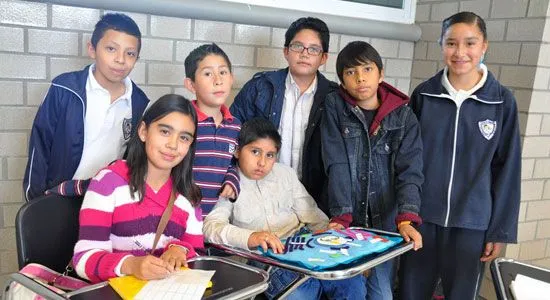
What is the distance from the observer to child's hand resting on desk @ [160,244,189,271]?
1412mm

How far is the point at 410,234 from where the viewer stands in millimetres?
1854

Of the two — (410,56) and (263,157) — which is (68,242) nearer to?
(263,157)

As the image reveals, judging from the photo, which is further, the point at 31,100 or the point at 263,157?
the point at 31,100

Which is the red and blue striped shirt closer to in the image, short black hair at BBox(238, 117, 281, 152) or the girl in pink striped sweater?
short black hair at BBox(238, 117, 281, 152)

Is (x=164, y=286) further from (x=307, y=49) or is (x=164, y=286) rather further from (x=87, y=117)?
(x=307, y=49)

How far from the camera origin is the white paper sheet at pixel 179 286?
4.02 ft

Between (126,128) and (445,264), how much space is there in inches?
63.2

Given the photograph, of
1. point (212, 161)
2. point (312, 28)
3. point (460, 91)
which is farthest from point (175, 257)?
point (460, 91)

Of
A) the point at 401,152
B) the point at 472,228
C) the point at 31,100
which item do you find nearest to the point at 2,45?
the point at 31,100

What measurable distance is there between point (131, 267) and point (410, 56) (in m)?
2.92

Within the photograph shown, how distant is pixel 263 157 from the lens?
203cm

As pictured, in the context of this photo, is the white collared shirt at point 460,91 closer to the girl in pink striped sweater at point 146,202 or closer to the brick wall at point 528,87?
the brick wall at point 528,87

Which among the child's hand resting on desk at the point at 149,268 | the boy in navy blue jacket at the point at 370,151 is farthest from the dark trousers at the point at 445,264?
the child's hand resting on desk at the point at 149,268

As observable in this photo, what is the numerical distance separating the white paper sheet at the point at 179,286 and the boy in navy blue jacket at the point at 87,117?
0.84 meters
